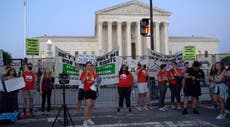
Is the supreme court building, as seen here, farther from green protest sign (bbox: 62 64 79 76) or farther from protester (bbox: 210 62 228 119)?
green protest sign (bbox: 62 64 79 76)

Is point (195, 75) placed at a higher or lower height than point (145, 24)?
lower

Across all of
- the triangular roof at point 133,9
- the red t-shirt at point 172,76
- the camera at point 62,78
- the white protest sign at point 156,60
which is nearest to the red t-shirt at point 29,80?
the camera at point 62,78

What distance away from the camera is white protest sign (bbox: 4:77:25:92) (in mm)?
10500

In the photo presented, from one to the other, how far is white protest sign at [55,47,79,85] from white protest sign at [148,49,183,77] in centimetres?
408

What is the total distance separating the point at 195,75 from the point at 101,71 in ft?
10.5

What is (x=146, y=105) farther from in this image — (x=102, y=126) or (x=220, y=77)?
(x=102, y=126)

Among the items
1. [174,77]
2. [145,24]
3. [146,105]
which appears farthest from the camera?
[145,24]

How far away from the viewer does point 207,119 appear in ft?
Result: 31.2

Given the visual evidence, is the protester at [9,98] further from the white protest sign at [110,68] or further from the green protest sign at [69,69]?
the white protest sign at [110,68]

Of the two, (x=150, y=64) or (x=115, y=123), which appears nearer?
(x=115, y=123)

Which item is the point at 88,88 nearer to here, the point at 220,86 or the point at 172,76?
the point at 220,86

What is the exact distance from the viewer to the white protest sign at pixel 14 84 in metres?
10.5

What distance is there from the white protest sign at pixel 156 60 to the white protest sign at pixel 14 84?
5.22 metres

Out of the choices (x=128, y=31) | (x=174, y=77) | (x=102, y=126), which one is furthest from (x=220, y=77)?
(x=128, y=31)
